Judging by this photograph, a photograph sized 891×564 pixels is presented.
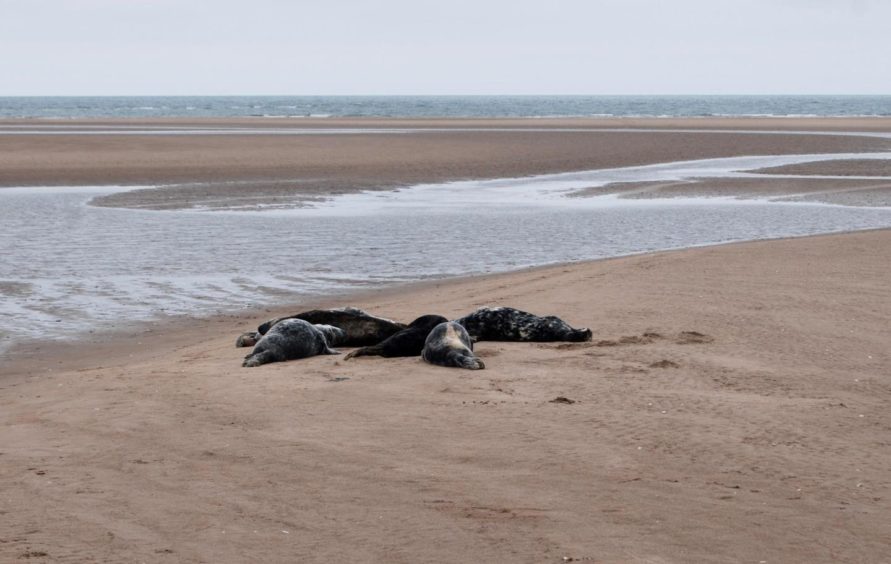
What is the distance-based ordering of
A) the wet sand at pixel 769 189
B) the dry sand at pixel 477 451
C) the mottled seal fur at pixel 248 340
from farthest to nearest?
the wet sand at pixel 769 189, the mottled seal fur at pixel 248 340, the dry sand at pixel 477 451

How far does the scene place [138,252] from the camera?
1814 centimetres

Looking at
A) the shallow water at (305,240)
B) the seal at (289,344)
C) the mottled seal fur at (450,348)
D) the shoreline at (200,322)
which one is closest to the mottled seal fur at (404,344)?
the mottled seal fur at (450,348)

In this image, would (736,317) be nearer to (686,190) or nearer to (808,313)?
(808,313)

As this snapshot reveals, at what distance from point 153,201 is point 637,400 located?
20705mm

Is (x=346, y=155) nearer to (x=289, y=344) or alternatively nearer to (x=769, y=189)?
(x=769, y=189)

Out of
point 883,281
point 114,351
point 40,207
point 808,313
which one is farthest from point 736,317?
point 40,207

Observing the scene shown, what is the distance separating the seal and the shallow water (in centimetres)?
323

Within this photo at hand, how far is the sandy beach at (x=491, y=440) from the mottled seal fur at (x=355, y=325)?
0.57m

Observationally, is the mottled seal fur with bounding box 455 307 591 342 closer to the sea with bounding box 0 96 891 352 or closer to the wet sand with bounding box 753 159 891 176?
the sea with bounding box 0 96 891 352

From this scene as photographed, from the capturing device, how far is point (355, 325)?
33.8 feet

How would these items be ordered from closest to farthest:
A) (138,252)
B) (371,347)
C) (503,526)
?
(503,526) → (371,347) → (138,252)

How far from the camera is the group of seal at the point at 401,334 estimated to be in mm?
9273

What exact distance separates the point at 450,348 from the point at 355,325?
1.44 meters

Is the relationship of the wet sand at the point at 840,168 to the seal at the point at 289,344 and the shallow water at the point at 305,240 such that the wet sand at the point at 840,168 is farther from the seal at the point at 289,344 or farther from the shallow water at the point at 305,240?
the seal at the point at 289,344
